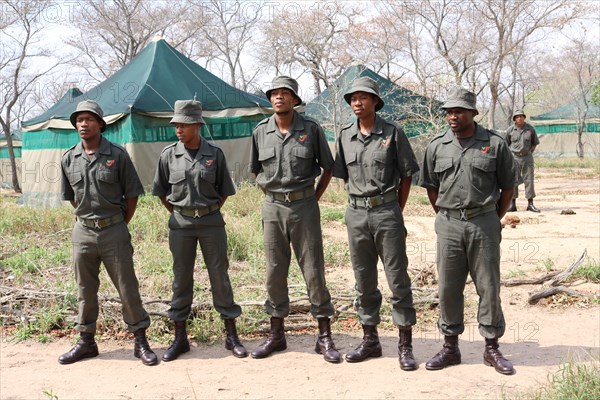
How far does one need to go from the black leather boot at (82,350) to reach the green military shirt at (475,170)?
249 cm

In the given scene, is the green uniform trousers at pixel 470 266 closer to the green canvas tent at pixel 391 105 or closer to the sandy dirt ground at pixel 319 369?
the sandy dirt ground at pixel 319 369

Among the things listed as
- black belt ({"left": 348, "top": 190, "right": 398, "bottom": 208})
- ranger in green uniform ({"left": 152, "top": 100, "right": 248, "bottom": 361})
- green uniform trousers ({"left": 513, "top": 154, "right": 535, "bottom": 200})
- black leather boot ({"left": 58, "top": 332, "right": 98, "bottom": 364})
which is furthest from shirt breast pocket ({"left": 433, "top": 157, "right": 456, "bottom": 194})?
green uniform trousers ({"left": 513, "top": 154, "right": 535, "bottom": 200})

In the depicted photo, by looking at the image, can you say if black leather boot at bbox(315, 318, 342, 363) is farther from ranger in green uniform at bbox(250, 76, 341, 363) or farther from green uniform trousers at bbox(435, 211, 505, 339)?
green uniform trousers at bbox(435, 211, 505, 339)

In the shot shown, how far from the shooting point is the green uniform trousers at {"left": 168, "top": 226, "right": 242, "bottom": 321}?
4.11 m

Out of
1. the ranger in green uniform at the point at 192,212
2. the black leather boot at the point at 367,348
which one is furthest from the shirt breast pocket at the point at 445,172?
the ranger in green uniform at the point at 192,212

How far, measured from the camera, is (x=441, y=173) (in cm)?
379

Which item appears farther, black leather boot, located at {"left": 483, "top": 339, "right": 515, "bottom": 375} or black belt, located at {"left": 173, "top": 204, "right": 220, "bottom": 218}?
black belt, located at {"left": 173, "top": 204, "right": 220, "bottom": 218}

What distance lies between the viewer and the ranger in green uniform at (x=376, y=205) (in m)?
3.81

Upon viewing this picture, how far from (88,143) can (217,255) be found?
1125 mm

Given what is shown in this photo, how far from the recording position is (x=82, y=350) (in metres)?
4.12

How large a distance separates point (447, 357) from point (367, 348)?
51 cm

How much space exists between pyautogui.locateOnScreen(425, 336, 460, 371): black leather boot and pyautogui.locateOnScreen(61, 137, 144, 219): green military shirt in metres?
2.17

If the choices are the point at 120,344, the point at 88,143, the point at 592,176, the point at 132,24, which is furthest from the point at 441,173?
the point at 132,24

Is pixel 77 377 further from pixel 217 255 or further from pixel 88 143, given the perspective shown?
pixel 88 143
